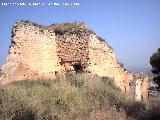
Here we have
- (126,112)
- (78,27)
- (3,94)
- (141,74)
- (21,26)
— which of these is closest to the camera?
(3,94)

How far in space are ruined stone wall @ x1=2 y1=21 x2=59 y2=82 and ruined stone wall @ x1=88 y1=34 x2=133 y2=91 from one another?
8.51ft

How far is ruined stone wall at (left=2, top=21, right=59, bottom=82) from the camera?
17172 mm

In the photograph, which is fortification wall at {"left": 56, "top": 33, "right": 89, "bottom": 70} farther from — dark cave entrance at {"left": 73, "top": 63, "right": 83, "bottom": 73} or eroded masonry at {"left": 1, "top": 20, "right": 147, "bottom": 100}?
dark cave entrance at {"left": 73, "top": 63, "right": 83, "bottom": 73}

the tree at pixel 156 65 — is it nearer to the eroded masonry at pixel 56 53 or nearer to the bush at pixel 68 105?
the bush at pixel 68 105

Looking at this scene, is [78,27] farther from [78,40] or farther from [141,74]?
[141,74]

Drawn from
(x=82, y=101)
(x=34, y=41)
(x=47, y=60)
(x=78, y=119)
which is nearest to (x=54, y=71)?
(x=47, y=60)

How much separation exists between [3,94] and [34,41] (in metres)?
7.14

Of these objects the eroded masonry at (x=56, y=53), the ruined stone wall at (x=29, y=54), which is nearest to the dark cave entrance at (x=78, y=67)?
the eroded masonry at (x=56, y=53)

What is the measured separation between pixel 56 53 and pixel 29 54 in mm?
2367

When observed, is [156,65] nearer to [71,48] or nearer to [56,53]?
[71,48]

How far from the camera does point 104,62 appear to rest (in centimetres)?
2102

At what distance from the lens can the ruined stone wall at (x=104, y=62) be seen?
66.2 feet

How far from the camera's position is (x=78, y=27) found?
21031 millimetres

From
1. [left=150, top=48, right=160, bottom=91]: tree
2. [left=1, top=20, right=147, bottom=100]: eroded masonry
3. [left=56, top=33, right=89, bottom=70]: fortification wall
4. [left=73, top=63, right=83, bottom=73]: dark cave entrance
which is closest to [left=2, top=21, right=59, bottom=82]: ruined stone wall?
[left=1, top=20, right=147, bottom=100]: eroded masonry
